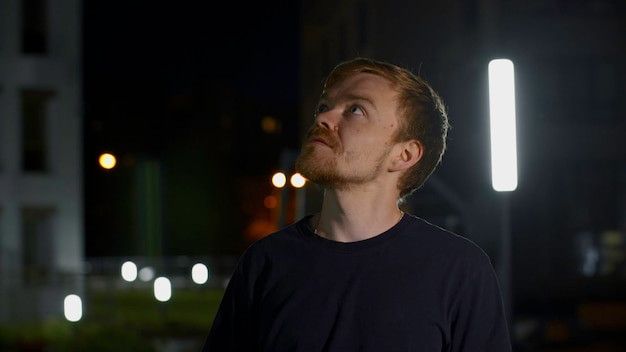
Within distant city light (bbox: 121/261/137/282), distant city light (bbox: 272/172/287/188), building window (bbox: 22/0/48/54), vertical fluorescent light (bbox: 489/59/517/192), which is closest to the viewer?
Result: vertical fluorescent light (bbox: 489/59/517/192)

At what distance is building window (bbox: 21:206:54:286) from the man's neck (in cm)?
2015

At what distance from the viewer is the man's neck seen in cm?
217

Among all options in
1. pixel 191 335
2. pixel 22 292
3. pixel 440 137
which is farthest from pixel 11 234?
pixel 440 137

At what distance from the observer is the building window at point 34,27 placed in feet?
73.5

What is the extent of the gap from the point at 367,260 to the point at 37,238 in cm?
2097

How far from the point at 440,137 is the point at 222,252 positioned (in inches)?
1441

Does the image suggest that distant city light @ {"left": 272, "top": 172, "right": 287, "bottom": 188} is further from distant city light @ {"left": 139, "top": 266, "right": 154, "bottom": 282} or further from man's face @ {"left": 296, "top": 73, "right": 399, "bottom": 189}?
distant city light @ {"left": 139, "top": 266, "right": 154, "bottom": 282}

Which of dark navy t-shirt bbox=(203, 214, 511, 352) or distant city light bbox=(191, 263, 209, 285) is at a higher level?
dark navy t-shirt bbox=(203, 214, 511, 352)

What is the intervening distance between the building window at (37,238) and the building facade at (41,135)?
19 millimetres

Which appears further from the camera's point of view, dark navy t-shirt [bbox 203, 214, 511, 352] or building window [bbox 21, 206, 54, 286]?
building window [bbox 21, 206, 54, 286]

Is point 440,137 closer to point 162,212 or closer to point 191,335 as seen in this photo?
point 191,335

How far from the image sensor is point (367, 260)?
2117mm

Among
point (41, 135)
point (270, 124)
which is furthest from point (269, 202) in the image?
point (41, 135)

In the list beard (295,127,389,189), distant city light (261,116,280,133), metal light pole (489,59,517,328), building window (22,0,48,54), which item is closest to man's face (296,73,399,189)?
beard (295,127,389,189)
